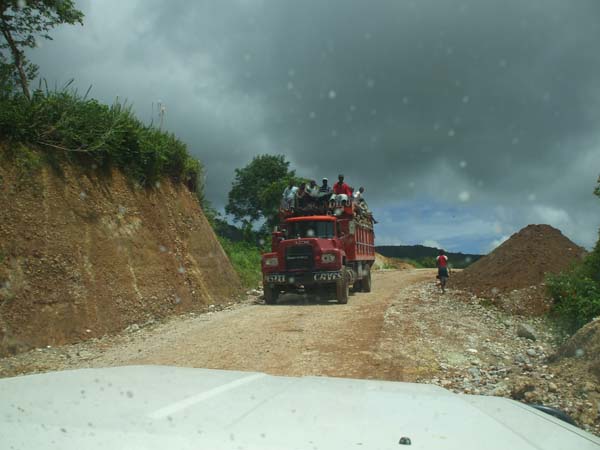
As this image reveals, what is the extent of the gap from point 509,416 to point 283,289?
13603mm

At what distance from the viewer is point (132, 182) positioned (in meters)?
14.5

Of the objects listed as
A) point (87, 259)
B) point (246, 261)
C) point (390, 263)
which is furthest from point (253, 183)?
point (87, 259)

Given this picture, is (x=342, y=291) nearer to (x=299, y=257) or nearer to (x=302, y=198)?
(x=299, y=257)

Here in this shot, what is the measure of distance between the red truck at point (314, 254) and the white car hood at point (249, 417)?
12.1 meters

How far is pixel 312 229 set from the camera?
51.9 feet

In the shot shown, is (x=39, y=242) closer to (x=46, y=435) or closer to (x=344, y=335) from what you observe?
(x=344, y=335)

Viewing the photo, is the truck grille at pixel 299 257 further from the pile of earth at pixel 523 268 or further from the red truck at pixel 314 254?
the pile of earth at pixel 523 268

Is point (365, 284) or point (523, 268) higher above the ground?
point (523, 268)

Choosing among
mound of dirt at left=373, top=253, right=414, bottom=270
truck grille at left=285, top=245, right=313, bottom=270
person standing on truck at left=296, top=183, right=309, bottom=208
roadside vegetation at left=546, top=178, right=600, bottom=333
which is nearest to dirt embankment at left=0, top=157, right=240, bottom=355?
truck grille at left=285, top=245, right=313, bottom=270

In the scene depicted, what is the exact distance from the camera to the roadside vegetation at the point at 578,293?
10.4 metres

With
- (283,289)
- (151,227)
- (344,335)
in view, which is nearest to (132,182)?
(151,227)

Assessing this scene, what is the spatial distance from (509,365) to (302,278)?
801cm

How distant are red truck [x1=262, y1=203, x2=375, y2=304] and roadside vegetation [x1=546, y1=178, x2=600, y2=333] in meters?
5.64

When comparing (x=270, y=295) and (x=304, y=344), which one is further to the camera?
(x=270, y=295)
